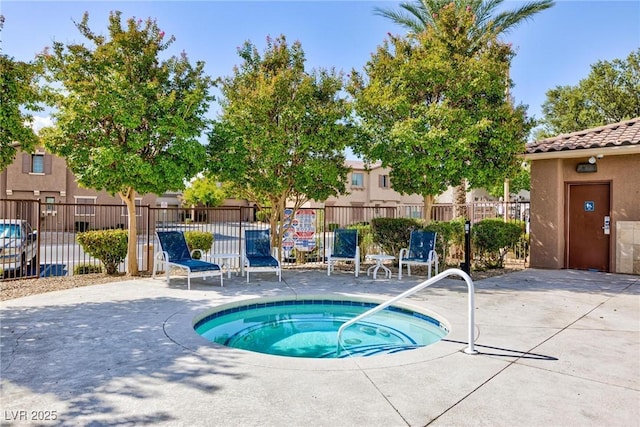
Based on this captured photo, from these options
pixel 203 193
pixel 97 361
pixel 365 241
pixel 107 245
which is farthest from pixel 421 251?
pixel 203 193

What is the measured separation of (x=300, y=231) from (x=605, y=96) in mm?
24560

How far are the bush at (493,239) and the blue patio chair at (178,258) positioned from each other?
748 cm

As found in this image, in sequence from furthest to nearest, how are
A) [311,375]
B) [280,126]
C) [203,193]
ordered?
[203,193]
[280,126]
[311,375]

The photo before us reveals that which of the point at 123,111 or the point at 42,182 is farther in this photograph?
the point at 42,182

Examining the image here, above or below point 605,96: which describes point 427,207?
below

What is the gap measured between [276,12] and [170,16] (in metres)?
3.00

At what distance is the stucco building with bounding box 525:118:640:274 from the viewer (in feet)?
34.1

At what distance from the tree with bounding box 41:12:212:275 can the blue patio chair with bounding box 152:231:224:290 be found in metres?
1.21

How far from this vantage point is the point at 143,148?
905cm

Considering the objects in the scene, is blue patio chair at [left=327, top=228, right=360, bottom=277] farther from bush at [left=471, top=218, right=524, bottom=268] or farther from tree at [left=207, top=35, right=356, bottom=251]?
bush at [left=471, top=218, right=524, bottom=268]

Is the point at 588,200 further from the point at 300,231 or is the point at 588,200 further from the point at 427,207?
the point at 300,231

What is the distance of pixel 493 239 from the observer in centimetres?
1142

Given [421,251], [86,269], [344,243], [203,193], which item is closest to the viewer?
[421,251]

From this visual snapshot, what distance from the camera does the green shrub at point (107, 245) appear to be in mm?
10000
